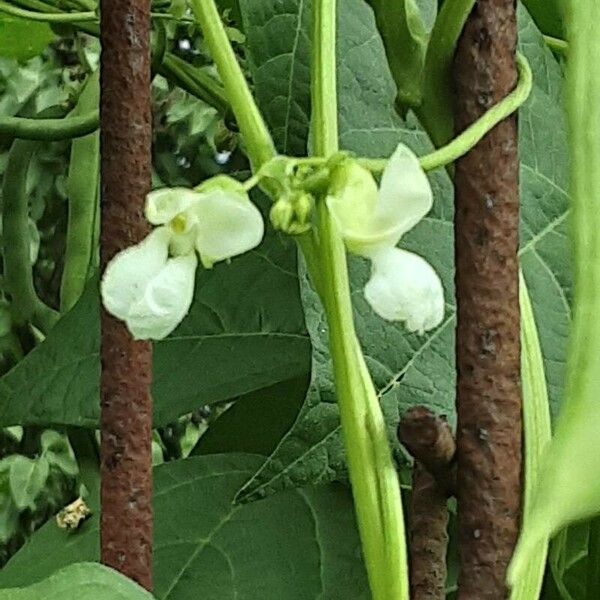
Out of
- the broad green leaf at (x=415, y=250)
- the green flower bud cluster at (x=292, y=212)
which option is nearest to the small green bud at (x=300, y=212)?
the green flower bud cluster at (x=292, y=212)

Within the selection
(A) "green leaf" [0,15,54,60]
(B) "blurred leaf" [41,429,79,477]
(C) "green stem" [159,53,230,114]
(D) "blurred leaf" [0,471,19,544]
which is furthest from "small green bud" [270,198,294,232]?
(D) "blurred leaf" [0,471,19,544]

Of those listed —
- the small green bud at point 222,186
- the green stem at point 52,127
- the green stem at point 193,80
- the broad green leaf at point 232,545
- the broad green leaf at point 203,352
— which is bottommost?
the broad green leaf at point 232,545

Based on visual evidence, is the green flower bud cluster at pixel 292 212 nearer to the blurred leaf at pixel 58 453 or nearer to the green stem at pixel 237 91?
the green stem at pixel 237 91

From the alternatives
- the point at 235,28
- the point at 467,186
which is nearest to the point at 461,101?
the point at 467,186

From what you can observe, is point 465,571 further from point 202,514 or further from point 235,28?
point 235,28

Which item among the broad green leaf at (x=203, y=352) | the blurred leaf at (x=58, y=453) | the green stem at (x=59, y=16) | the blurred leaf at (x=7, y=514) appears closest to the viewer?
the broad green leaf at (x=203, y=352)

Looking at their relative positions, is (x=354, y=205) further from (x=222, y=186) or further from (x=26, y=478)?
(x=26, y=478)

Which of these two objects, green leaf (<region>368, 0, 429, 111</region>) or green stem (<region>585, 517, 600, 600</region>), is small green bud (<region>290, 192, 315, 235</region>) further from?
green stem (<region>585, 517, 600, 600</region>)
